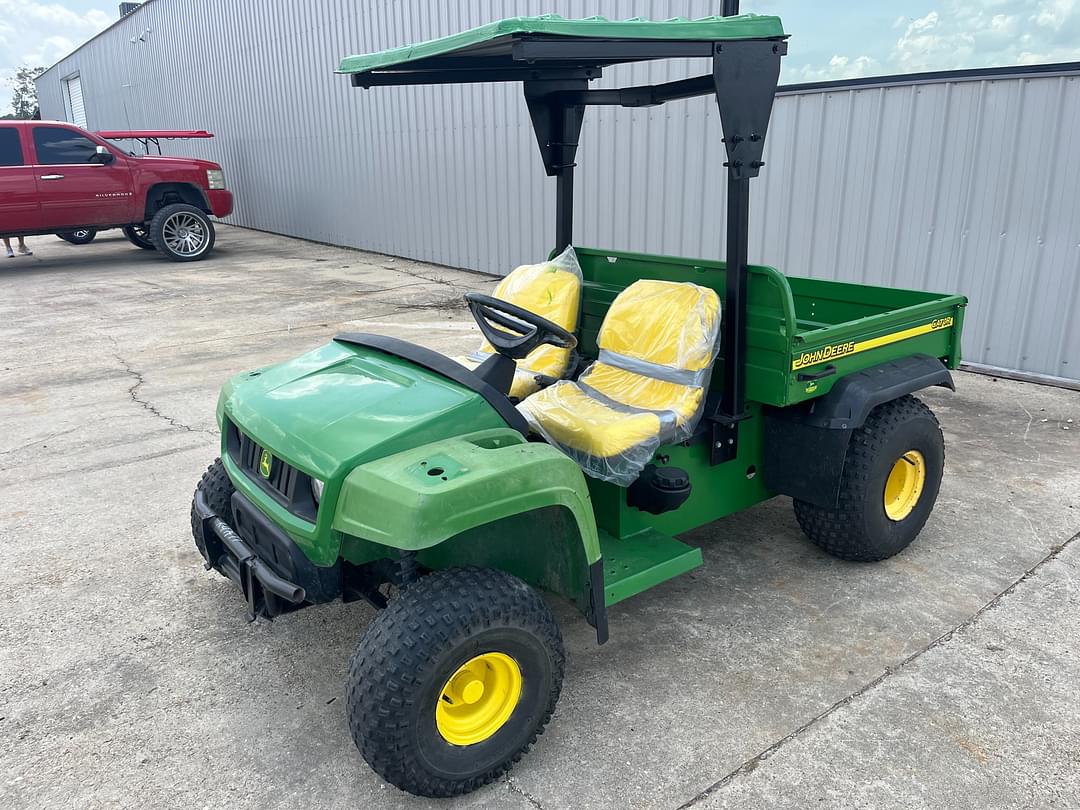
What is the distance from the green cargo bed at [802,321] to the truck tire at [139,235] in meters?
10.8

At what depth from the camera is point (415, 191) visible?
11703mm

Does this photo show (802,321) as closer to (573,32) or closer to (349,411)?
(573,32)

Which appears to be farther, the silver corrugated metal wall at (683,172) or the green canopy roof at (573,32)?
the silver corrugated metal wall at (683,172)

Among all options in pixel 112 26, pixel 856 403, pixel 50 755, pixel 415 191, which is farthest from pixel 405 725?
pixel 112 26

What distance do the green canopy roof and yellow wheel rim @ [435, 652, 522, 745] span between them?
5.55ft

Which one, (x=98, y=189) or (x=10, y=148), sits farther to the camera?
(x=98, y=189)

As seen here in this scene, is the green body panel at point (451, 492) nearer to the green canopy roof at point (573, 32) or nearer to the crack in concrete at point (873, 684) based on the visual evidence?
the crack in concrete at point (873, 684)

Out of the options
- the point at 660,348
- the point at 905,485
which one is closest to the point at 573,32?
the point at 660,348

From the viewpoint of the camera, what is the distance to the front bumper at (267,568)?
2420 mm

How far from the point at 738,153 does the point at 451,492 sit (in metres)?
1.55

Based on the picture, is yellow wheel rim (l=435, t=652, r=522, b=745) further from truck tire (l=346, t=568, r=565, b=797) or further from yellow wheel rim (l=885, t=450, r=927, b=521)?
yellow wheel rim (l=885, t=450, r=927, b=521)

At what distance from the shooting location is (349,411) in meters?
2.51

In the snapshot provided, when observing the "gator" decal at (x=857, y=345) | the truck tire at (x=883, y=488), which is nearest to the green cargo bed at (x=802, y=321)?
the "gator" decal at (x=857, y=345)

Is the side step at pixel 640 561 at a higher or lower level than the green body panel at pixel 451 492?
lower
